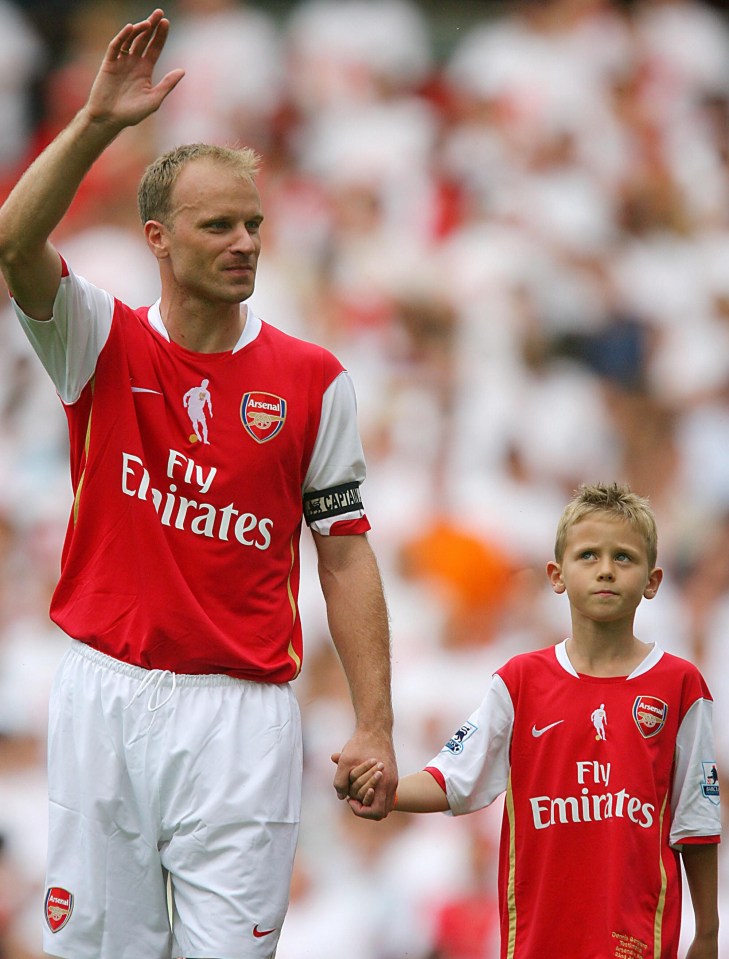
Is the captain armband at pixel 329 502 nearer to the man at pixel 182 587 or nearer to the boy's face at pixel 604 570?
the man at pixel 182 587

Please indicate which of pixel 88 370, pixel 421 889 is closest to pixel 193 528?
pixel 88 370

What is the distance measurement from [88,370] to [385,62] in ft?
11.8

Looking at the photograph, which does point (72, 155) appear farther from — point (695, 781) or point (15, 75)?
point (15, 75)

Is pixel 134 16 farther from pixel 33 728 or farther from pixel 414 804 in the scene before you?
pixel 414 804

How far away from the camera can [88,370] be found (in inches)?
112

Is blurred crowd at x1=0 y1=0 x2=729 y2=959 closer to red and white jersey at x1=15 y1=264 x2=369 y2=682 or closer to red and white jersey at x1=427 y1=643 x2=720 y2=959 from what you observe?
red and white jersey at x1=427 y1=643 x2=720 y2=959

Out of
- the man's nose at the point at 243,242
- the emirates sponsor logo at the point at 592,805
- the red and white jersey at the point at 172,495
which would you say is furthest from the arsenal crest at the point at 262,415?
the emirates sponsor logo at the point at 592,805

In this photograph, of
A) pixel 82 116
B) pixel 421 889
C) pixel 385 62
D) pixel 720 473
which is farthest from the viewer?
pixel 385 62

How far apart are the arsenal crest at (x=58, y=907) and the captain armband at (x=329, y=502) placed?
926 millimetres

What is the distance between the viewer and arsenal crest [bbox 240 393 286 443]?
113 inches

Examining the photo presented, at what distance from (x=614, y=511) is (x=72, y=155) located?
1.40 meters

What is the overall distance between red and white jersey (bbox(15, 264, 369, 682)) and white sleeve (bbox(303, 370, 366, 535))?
0.06 metres

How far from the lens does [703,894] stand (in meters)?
2.99

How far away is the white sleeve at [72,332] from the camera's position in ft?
8.97
